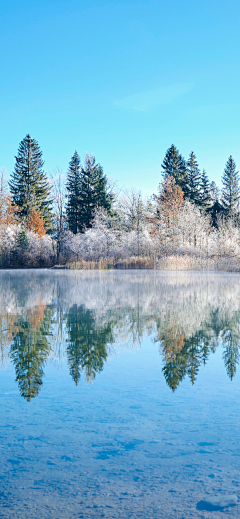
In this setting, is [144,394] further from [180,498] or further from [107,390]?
[180,498]

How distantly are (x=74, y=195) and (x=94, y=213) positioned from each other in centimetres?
443

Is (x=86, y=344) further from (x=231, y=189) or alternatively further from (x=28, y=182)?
(x=231, y=189)

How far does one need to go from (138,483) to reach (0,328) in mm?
4371

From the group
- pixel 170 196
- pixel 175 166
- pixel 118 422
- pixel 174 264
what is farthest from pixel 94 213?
pixel 118 422

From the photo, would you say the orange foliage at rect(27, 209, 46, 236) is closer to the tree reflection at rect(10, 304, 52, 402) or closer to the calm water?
the tree reflection at rect(10, 304, 52, 402)

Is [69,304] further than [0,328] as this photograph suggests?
Yes

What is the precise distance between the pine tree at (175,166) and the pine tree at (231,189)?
7332 mm

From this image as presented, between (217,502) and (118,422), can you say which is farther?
(118,422)

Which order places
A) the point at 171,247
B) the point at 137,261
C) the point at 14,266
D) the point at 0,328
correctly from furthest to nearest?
1. the point at 14,266
2. the point at 171,247
3. the point at 137,261
4. the point at 0,328

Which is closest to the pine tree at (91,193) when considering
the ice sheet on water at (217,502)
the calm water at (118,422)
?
the calm water at (118,422)

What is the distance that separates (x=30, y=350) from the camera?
459cm

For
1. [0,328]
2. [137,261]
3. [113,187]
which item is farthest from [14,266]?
[0,328]

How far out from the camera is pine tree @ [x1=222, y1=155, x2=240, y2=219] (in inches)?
1937

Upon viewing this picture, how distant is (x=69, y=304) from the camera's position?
8.88 meters
